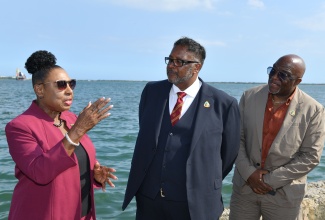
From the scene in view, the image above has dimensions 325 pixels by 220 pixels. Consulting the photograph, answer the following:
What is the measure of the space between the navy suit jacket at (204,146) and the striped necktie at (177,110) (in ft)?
0.38

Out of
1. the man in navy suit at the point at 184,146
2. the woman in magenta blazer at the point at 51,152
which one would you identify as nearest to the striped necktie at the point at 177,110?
the man in navy suit at the point at 184,146

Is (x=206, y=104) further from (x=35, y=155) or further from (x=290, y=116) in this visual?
(x=35, y=155)

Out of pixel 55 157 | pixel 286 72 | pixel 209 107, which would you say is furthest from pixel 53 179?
pixel 286 72

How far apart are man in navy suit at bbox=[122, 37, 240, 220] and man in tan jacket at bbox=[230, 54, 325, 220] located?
1.20ft

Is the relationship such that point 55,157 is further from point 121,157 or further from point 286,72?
point 121,157

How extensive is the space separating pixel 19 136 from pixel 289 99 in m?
2.93

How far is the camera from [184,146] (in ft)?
12.4

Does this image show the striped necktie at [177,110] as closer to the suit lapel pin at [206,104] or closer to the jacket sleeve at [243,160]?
the suit lapel pin at [206,104]

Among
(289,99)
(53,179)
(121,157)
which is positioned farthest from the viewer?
(121,157)

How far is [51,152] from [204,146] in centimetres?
151

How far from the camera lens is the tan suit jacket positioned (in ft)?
13.7

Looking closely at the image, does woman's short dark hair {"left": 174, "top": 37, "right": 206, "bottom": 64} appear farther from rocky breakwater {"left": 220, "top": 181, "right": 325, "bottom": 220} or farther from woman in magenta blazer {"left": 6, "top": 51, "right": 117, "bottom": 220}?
rocky breakwater {"left": 220, "top": 181, "right": 325, "bottom": 220}

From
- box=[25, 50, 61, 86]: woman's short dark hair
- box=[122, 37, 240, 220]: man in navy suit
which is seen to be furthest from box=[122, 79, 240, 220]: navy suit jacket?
box=[25, 50, 61, 86]: woman's short dark hair

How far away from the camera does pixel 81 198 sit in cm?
350
